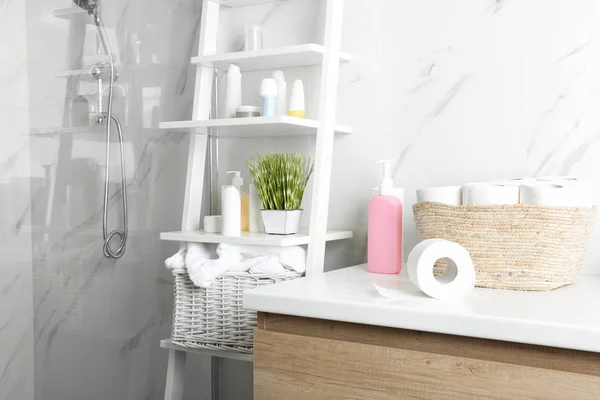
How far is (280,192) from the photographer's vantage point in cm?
173

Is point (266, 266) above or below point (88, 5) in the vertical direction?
below

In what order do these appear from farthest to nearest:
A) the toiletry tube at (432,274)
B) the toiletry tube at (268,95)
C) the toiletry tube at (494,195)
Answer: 1. the toiletry tube at (268,95)
2. the toiletry tube at (494,195)
3. the toiletry tube at (432,274)

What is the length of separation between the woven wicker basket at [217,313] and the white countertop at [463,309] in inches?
10.0

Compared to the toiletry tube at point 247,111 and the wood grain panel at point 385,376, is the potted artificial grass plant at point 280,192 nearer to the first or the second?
the toiletry tube at point 247,111

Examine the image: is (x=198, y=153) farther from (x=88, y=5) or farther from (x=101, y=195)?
(x=88, y=5)

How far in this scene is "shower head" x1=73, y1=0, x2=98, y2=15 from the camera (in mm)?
1990

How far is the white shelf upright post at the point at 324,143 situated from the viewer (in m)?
1.73

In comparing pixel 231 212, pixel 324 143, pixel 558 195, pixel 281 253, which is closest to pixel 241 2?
pixel 324 143

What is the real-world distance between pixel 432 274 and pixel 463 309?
118 millimetres

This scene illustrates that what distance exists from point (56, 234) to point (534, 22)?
1442 millimetres

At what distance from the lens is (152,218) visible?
2033 mm

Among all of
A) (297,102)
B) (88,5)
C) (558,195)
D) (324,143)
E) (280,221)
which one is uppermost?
(88,5)

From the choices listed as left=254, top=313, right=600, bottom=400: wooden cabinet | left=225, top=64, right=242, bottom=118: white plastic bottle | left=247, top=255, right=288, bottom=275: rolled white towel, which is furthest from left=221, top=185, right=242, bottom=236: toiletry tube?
left=254, top=313, right=600, bottom=400: wooden cabinet

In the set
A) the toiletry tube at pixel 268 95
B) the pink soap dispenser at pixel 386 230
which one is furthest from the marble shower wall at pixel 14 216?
the pink soap dispenser at pixel 386 230
